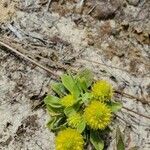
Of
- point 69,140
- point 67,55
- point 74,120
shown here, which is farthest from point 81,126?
point 67,55

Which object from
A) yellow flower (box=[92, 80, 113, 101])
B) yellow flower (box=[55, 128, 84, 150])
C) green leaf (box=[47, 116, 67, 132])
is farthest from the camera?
green leaf (box=[47, 116, 67, 132])

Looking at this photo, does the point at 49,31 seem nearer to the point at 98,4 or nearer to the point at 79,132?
the point at 98,4

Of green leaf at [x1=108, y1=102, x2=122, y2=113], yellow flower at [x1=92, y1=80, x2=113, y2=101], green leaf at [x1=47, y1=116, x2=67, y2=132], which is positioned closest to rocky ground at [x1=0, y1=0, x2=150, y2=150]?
green leaf at [x1=47, y1=116, x2=67, y2=132]

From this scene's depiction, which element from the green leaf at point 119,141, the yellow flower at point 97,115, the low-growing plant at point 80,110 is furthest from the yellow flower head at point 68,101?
the green leaf at point 119,141

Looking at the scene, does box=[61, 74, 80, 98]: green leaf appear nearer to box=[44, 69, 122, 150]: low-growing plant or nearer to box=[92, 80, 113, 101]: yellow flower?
box=[44, 69, 122, 150]: low-growing plant

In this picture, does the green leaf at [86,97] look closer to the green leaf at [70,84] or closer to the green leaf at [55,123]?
the green leaf at [70,84]

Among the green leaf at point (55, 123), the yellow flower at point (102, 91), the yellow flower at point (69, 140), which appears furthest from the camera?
the green leaf at point (55, 123)

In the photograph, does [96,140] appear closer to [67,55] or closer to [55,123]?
[55,123]
